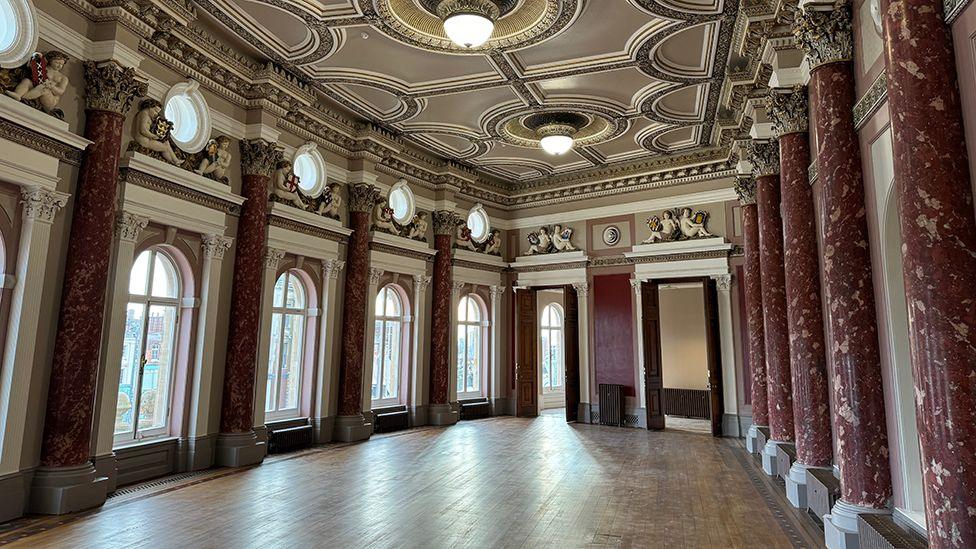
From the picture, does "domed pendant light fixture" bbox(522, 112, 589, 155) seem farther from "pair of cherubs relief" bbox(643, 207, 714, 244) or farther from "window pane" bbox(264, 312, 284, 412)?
"window pane" bbox(264, 312, 284, 412)

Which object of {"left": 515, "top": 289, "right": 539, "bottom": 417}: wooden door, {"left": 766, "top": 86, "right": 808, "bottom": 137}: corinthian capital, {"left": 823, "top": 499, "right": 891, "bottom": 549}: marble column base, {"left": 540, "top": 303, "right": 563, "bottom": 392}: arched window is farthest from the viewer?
{"left": 540, "top": 303, "right": 563, "bottom": 392}: arched window

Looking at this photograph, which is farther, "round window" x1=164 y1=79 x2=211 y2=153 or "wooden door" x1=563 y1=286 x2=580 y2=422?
"wooden door" x1=563 y1=286 x2=580 y2=422

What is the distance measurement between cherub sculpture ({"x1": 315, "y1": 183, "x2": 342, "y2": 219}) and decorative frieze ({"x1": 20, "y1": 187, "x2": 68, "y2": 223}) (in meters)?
4.21

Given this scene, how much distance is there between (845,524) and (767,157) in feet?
15.9

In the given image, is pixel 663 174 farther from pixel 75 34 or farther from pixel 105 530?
pixel 105 530

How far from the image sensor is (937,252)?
9.36ft

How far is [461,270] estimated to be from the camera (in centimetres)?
1292

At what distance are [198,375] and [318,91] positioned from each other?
4672mm

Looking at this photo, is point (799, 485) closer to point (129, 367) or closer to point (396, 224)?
point (129, 367)

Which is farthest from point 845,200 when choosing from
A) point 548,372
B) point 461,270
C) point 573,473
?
point 548,372

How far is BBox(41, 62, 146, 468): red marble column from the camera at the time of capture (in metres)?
5.58

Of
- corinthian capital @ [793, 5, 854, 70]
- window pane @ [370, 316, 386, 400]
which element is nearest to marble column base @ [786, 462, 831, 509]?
corinthian capital @ [793, 5, 854, 70]

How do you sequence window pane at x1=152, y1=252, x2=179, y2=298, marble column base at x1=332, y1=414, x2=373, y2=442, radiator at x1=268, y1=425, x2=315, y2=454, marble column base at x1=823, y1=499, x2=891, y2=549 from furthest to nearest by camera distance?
marble column base at x1=332, y1=414, x2=373, y2=442 → radiator at x1=268, y1=425, x2=315, y2=454 → window pane at x1=152, y1=252, x2=179, y2=298 → marble column base at x1=823, y1=499, x2=891, y2=549

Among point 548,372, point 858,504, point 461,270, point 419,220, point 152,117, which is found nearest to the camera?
point 858,504
